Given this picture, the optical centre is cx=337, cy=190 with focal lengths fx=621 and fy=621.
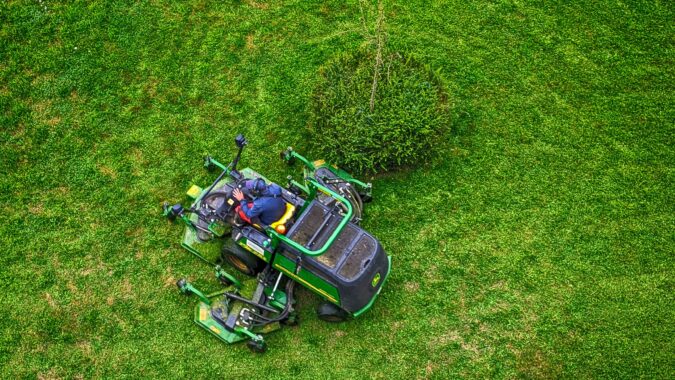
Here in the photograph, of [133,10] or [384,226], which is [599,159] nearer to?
[384,226]

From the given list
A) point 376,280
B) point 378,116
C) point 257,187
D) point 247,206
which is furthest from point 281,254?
point 378,116

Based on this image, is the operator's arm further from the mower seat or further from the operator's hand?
the mower seat

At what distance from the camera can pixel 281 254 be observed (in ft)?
27.5

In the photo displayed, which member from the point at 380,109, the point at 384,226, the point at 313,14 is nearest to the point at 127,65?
the point at 313,14

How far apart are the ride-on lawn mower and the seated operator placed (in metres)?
0.10

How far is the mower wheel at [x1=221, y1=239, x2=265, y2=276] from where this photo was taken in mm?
8953

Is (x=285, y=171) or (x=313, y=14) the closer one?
(x=285, y=171)

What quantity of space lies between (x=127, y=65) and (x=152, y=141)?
1.76m

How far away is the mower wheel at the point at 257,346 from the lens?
860 cm

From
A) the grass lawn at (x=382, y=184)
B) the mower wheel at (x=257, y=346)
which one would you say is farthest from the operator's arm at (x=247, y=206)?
the mower wheel at (x=257, y=346)

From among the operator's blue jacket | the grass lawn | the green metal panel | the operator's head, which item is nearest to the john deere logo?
the green metal panel

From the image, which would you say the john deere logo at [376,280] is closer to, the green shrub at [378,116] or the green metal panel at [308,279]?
the green metal panel at [308,279]

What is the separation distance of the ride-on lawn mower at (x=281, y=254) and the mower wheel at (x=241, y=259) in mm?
16

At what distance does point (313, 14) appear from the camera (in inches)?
468
